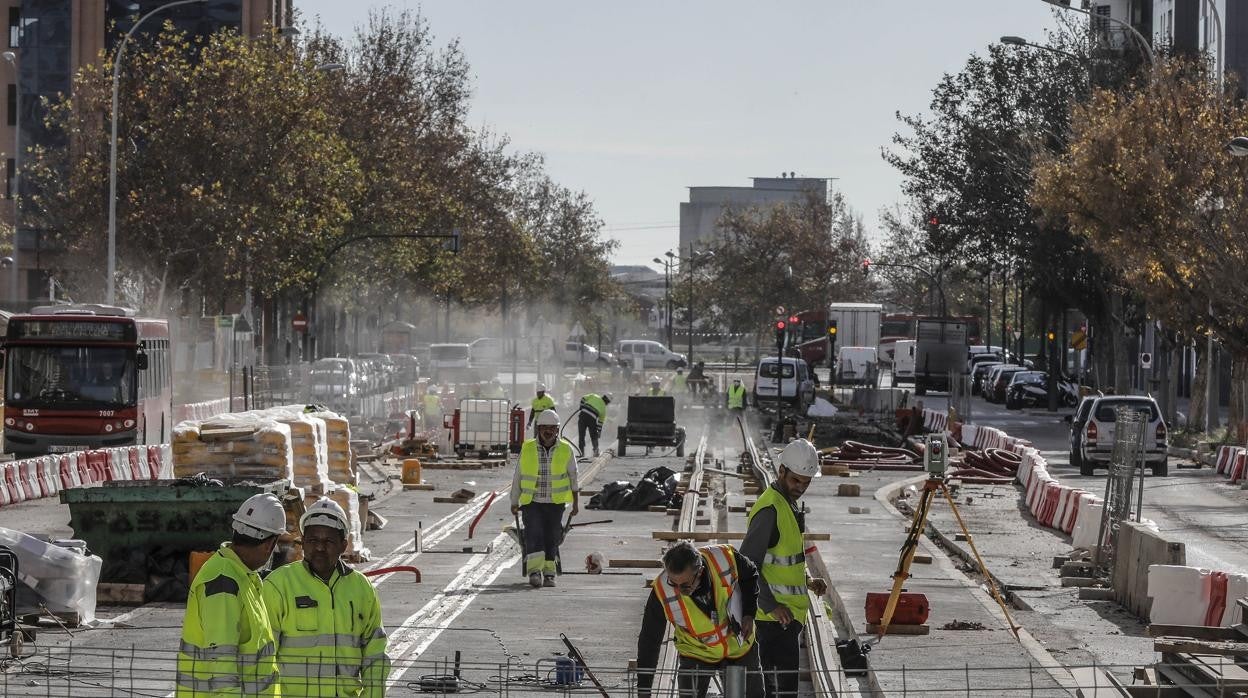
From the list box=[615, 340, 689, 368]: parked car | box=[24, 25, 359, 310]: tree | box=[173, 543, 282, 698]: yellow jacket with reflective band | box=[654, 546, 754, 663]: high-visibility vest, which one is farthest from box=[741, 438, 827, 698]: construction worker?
box=[615, 340, 689, 368]: parked car

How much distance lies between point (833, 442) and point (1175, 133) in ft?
37.7

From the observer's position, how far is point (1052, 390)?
7012cm

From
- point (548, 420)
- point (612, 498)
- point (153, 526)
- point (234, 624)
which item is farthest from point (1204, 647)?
point (612, 498)

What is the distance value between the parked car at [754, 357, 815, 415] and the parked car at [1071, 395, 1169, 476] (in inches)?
1004

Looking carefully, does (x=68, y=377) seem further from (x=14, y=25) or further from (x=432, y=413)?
(x=14, y=25)

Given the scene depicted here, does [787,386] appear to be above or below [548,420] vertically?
below

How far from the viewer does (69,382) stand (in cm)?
3575

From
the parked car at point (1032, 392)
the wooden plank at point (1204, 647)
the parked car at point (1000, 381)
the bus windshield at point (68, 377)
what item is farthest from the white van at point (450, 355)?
the wooden plank at point (1204, 647)

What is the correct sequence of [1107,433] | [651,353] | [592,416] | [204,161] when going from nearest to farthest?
[1107,433] → [592,416] → [204,161] → [651,353]

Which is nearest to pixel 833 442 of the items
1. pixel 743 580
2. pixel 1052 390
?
pixel 1052 390

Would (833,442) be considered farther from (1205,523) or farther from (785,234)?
(785,234)

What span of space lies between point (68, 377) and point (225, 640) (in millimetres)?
29762

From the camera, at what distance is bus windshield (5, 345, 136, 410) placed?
3562 cm

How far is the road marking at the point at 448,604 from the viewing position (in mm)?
14320
